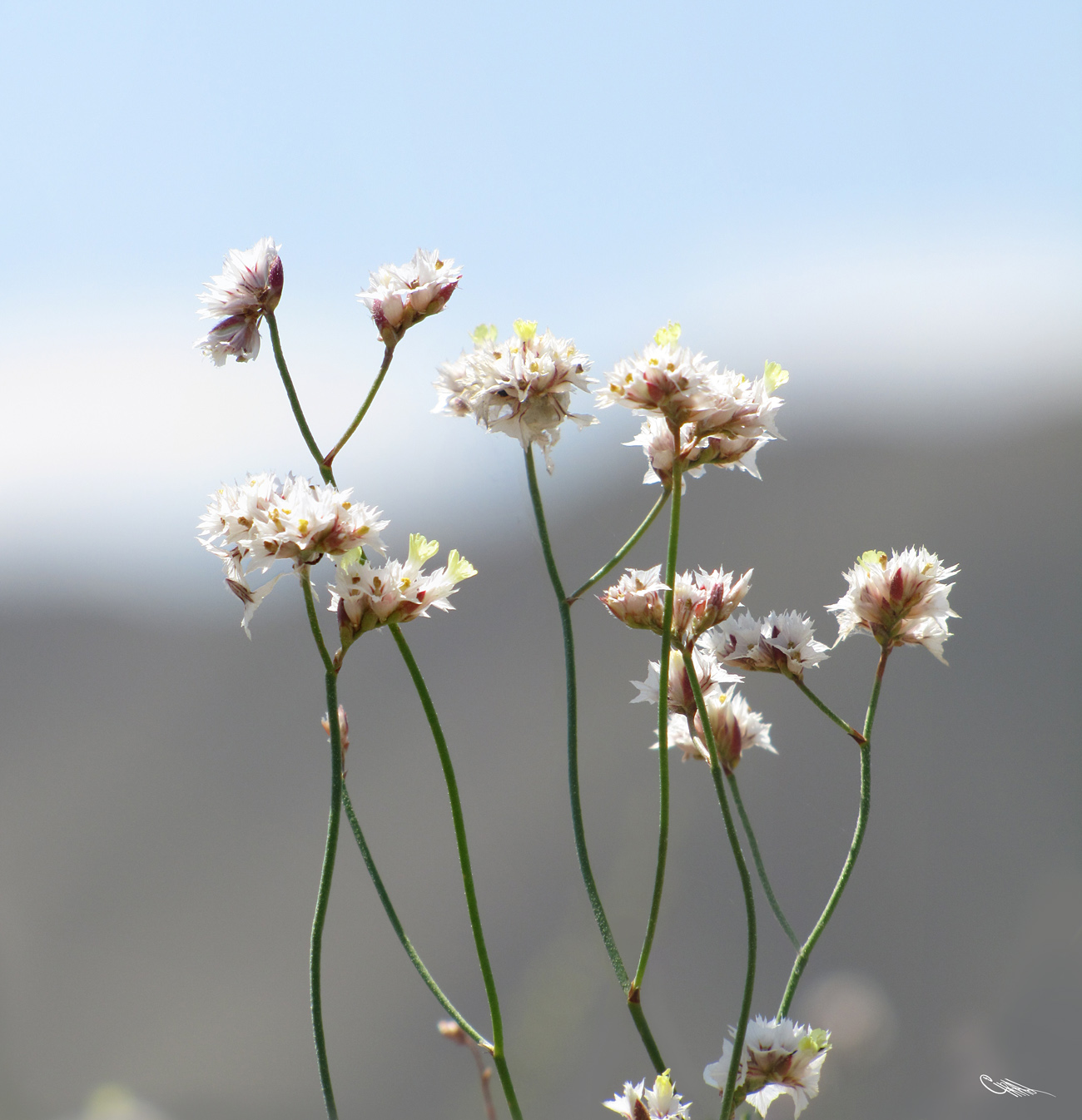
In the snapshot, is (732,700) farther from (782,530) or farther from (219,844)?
(219,844)

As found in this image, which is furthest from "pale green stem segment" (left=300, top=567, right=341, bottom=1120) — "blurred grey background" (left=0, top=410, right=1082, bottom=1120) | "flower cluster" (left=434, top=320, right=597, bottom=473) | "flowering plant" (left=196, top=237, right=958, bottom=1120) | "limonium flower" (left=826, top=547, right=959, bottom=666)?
"blurred grey background" (left=0, top=410, right=1082, bottom=1120)

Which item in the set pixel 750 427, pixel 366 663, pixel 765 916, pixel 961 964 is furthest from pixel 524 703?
pixel 750 427

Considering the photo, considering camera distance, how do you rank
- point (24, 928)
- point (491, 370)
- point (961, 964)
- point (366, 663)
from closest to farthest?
point (491, 370)
point (961, 964)
point (24, 928)
point (366, 663)

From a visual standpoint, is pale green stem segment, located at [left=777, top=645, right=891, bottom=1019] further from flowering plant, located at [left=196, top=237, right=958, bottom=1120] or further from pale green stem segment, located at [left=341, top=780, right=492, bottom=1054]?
pale green stem segment, located at [left=341, top=780, right=492, bottom=1054]

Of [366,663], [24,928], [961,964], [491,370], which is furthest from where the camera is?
[366,663]

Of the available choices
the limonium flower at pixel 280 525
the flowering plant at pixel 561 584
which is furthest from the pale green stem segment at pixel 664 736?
the limonium flower at pixel 280 525

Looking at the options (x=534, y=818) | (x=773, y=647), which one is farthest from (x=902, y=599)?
(x=534, y=818)

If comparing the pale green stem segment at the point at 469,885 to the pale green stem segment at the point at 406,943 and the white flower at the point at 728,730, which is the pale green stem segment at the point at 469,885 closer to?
the pale green stem segment at the point at 406,943
